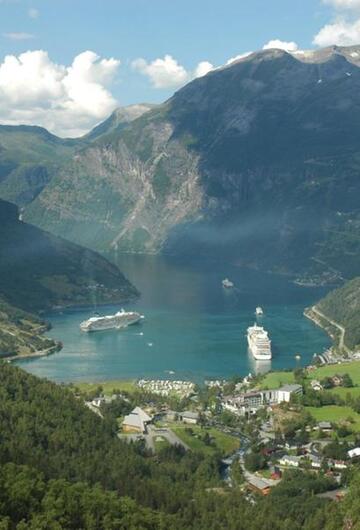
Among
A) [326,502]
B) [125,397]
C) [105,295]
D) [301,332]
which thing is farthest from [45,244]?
[326,502]

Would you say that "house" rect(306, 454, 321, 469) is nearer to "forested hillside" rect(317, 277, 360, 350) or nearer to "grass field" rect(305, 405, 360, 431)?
"grass field" rect(305, 405, 360, 431)

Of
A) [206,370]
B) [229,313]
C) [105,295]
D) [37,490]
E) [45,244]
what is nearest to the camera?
[37,490]

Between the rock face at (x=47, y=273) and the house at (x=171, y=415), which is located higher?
the rock face at (x=47, y=273)

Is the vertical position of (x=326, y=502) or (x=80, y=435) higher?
(x=80, y=435)

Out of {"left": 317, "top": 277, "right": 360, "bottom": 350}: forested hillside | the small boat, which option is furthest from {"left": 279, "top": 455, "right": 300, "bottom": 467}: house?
the small boat

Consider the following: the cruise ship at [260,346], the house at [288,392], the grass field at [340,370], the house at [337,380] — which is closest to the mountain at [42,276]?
the cruise ship at [260,346]

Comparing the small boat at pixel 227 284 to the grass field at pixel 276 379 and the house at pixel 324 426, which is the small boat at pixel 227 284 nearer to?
the grass field at pixel 276 379

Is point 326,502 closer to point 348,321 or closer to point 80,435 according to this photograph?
point 80,435
